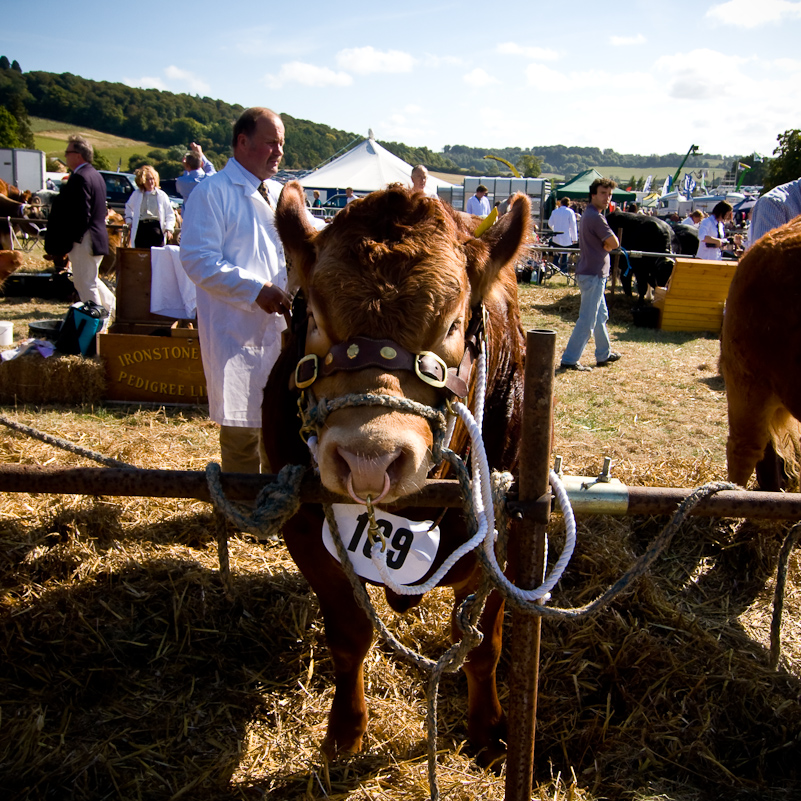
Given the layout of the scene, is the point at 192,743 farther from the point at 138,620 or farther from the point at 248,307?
the point at 248,307

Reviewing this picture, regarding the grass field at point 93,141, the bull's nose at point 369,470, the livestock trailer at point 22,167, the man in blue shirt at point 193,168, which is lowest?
the bull's nose at point 369,470

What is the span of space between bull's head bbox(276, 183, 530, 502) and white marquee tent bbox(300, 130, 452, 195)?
65.4 feet

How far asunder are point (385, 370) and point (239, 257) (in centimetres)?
227

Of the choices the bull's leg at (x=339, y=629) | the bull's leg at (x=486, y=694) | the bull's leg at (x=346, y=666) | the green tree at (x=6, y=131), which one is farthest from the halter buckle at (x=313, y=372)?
the green tree at (x=6, y=131)

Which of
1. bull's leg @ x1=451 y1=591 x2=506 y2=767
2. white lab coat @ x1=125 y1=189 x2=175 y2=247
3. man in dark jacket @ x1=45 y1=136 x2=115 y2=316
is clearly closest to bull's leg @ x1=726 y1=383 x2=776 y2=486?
bull's leg @ x1=451 y1=591 x2=506 y2=767

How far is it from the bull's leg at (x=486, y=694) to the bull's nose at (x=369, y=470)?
1.37m

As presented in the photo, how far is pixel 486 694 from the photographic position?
2646 mm

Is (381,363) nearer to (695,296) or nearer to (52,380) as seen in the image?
(52,380)

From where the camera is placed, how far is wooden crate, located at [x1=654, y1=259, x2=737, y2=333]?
10.4 meters

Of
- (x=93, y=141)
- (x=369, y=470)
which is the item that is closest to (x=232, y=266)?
(x=369, y=470)

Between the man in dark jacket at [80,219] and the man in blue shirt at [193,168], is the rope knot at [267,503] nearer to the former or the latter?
the man in dark jacket at [80,219]

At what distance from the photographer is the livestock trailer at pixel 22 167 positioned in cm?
3034

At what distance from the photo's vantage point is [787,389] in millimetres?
3428

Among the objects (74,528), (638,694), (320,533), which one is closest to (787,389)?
(638,694)
